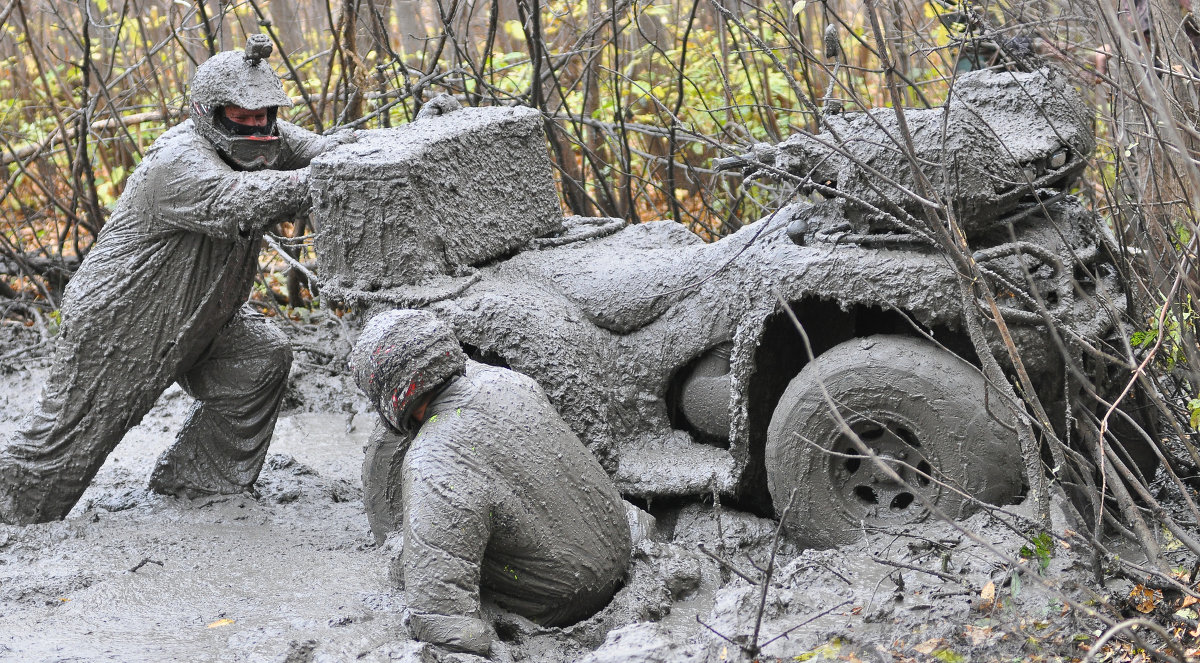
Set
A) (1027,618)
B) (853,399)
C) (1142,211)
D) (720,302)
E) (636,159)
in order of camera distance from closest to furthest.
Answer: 1. (1027,618)
2. (1142,211)
3. (853,399)
4. (720,302)
5. (636,159)

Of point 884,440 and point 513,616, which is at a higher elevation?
point 884,440

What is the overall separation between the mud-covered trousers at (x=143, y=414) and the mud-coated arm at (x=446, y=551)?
2105 millimetres

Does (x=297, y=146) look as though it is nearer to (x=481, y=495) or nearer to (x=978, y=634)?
(x=481, y=495)

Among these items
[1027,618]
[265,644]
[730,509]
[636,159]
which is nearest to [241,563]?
[265,644]

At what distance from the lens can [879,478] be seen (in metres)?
4.15

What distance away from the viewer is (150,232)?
5094mm

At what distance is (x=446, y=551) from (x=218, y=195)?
1959 mm

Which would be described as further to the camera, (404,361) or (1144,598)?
(404,361)

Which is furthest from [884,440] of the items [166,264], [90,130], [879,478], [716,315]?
[90,130]

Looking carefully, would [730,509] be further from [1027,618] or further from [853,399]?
[1027,618]

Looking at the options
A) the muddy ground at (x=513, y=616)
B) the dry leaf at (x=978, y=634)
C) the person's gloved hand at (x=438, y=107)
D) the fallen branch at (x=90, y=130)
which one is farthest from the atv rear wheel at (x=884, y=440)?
the fallen branch at (x=90, y=130)

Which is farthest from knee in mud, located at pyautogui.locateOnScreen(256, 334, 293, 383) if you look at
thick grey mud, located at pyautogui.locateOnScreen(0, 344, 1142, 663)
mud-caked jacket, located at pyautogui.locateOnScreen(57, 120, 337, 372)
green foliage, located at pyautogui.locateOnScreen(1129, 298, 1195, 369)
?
green foliage, located at pyautogui.locateOnScreen(1129, 298, 1195, 369)

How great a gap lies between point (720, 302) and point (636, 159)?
4.65 meters

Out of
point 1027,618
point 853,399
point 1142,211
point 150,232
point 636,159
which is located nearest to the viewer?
point 1027,618
